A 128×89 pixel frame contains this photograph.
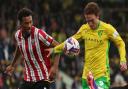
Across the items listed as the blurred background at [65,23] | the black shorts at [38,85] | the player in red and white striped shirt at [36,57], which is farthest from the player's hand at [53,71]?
the blurred background at [65,23]

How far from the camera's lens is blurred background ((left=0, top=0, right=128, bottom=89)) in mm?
19391

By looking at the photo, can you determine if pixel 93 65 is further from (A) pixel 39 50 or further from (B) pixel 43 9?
(B) pixel 43 9

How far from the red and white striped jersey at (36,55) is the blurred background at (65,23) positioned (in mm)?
7181

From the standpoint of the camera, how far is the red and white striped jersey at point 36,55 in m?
10.6

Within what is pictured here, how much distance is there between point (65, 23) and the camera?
2223 centimetres

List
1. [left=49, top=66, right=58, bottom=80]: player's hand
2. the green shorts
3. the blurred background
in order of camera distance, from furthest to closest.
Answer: the blurred background < the green shorts < [left=49, top=66, right=58, bottom=80]: player's hand

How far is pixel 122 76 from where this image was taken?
19.7 meters

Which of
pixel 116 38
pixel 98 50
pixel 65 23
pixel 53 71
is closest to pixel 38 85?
pixel 53 71

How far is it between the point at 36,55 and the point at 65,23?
11.7m

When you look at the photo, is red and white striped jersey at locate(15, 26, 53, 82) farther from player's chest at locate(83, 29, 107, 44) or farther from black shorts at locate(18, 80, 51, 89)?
player's chest at locate(83, 29, 107, 44)

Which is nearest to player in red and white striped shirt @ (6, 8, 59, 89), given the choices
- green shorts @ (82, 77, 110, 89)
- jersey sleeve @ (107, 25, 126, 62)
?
green shorts @ (82, 77, 110, 89)

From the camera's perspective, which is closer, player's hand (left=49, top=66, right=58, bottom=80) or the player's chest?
player's hand (left=49, top=66, right=58, bottom=80)

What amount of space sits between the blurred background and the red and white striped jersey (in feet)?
23.6

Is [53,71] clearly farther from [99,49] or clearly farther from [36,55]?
[99,49]
